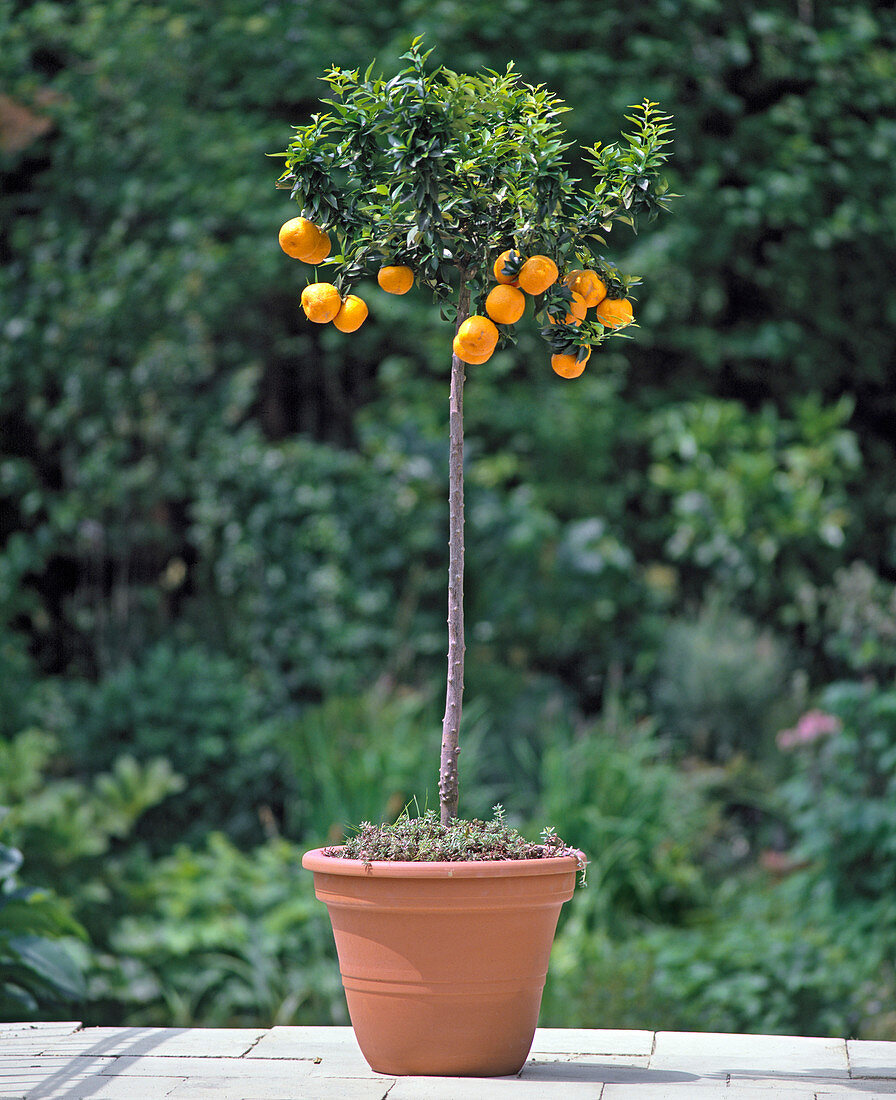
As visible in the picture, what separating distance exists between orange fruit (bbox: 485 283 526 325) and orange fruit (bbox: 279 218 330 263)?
32cm

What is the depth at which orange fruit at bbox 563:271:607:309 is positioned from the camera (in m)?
2.22

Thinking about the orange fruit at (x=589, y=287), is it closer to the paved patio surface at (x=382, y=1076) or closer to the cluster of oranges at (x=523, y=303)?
the cluster of oranges at (x=523, y=303)

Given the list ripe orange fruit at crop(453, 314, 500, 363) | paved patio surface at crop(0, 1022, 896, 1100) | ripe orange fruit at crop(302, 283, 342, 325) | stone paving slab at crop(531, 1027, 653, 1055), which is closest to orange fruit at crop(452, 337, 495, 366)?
ripe orange fruit at crop(453, 314, 500, 363)

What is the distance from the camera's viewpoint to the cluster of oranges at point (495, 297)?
83.7 inches

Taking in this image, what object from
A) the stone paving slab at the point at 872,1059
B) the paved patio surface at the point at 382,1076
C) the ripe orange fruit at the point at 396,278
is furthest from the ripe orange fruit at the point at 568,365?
the stone paving slab at the point at 872,1059

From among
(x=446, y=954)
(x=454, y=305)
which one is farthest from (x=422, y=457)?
(x=446, y=954)

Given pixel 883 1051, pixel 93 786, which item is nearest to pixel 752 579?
pixel 93 786

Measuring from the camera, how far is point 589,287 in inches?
87.5

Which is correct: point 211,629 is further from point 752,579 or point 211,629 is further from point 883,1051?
point 883,1051

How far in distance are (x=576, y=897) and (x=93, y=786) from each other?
1.99 metres

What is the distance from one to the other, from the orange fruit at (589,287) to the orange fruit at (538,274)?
0.33 feet

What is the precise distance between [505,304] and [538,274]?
8 centimetres

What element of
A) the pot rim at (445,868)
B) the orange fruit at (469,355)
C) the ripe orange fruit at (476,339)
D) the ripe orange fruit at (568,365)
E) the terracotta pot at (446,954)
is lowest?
the terracotta pot at (446,954)

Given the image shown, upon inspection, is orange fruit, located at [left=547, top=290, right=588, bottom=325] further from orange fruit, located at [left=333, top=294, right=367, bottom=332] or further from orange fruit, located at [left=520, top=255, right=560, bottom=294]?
orange fruit, located at [left=333, top=294, right=367, bottom=332]
